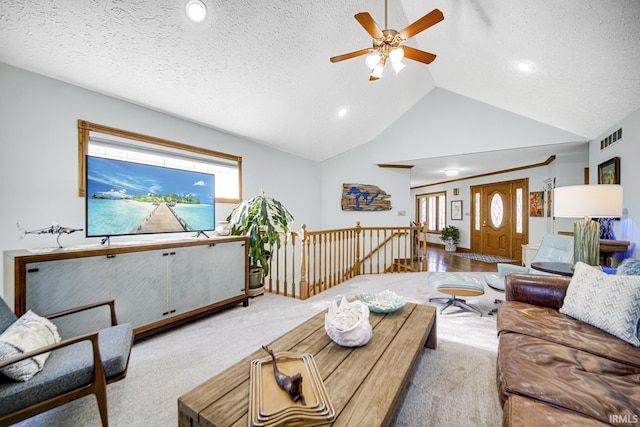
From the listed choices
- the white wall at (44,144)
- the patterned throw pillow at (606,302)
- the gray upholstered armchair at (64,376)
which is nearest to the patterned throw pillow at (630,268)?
the patterned throw pillow at (606,302)

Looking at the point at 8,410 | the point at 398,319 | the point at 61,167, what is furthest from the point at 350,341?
the point at 61,167

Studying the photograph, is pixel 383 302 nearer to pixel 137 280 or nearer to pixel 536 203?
pixel 137 280

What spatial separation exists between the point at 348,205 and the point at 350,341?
4335 millimetres

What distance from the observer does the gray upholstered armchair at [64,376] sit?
110 centimetres

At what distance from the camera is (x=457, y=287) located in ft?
9.08

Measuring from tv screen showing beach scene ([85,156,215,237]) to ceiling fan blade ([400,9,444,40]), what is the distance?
2501 mm

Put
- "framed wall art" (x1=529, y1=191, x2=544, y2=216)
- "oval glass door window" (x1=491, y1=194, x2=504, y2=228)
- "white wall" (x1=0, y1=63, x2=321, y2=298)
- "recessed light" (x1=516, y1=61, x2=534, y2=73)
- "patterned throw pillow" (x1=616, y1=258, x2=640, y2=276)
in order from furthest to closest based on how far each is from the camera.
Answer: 1. "oval glass door window" (x1=491, y1=194, x2=504, y2=228)
2. "framed wall art" (x1=529, y1=191, x2=544, y2=216)
3. "recessed light" (x1=516, y1=61, x2=534, y2=73)
4. "white wall" (x1=0, y1=63, x2=321, y2=298)
5. "patterned throw pillow" (x1=616, y1=258, x2=640, y2=276)

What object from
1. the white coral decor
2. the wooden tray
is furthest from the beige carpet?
the wooden tray

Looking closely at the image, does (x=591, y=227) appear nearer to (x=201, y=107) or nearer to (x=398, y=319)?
(x=398, y=319)

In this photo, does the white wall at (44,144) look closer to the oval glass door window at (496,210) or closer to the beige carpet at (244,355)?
the beige carpet at (244,355)

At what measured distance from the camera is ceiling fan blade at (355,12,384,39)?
1798mm

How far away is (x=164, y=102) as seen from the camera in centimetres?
278

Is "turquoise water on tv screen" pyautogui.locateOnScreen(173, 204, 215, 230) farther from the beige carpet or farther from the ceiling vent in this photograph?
the ceiling vent

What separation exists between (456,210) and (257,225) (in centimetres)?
698
